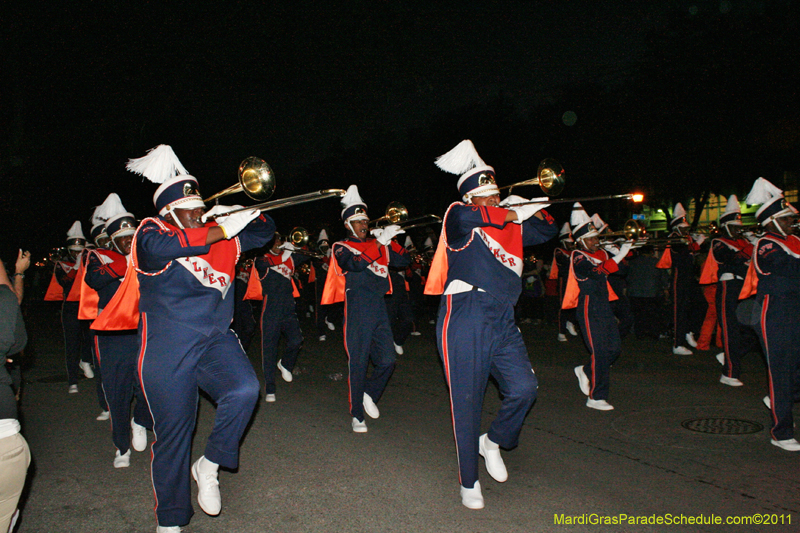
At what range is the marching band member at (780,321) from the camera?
533cm

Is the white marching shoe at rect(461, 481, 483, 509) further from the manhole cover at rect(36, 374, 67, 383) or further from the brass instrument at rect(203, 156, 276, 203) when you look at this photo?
the manhole cover at rect(36, 374, 67, 383)

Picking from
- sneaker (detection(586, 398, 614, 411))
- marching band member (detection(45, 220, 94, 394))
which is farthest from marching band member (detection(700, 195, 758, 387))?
marching band member (detection(45, 220, 94, 394))

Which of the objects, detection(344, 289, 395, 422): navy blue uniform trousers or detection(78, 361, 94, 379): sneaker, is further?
detection(78, 361, 94, 379): sneaker

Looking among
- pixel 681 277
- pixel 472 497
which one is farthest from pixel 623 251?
pixel 472 497

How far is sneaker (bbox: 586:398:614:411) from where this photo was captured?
6.85 metres

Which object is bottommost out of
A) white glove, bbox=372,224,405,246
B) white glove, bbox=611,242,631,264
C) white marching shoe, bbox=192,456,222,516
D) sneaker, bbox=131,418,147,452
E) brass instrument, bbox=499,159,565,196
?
sneaker, bbox=131,418,147,452

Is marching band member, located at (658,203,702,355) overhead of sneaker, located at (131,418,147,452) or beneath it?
beneath

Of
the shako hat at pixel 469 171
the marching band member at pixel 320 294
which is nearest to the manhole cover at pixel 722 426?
the shako hat at pixel 469 171

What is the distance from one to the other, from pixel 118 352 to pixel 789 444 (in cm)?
569

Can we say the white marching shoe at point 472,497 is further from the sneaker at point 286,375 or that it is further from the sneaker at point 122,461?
the sneaker at point 286,375

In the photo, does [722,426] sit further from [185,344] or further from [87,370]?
[87,370]

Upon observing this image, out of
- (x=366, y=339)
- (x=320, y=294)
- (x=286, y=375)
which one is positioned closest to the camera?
(x=366, y=339)

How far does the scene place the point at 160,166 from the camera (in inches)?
177

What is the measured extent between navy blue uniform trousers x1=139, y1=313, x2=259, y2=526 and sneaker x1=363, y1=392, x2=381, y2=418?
2.63 m
